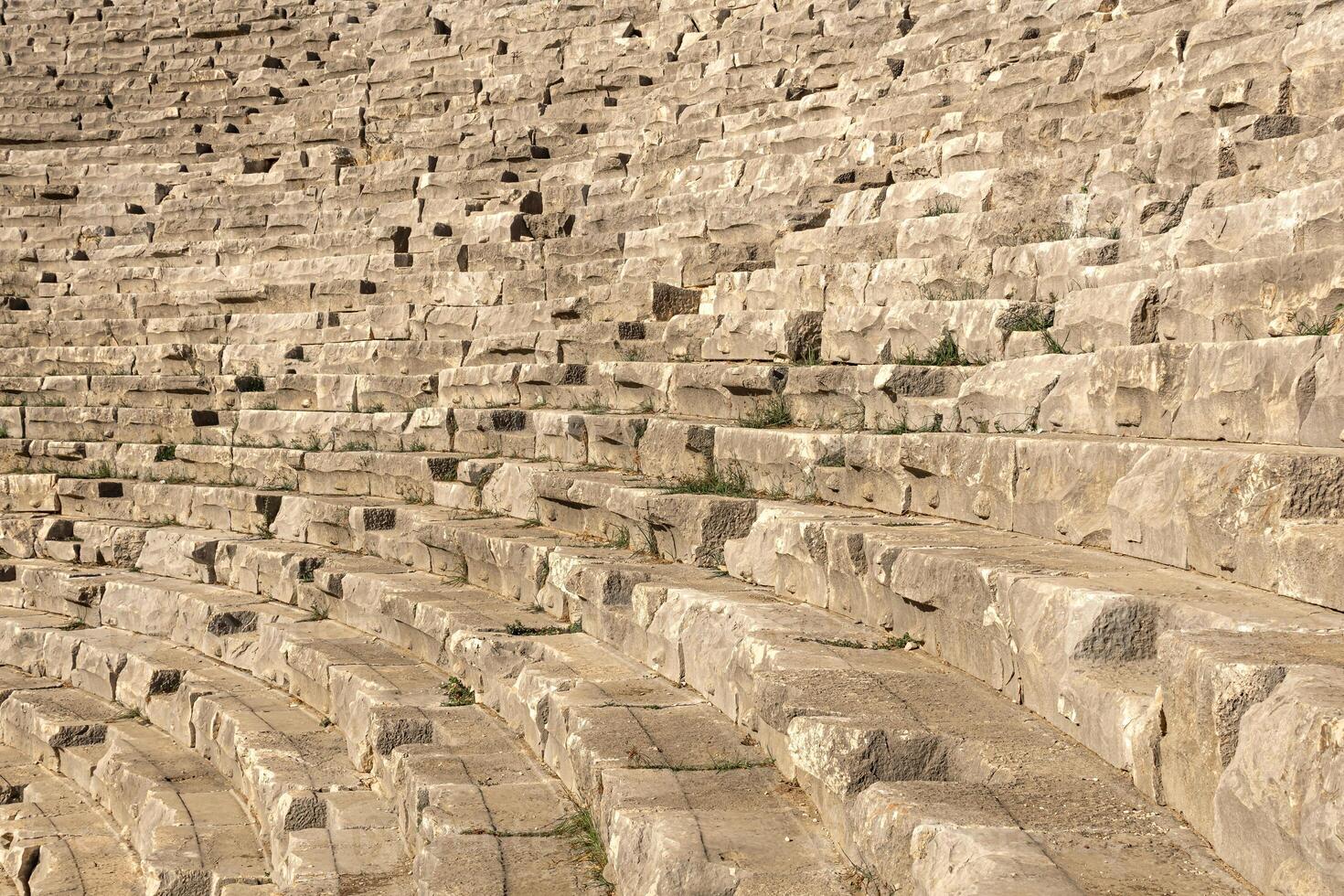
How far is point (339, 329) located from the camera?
505 inches

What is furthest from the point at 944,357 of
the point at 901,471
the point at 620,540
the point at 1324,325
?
the point at 1324,325

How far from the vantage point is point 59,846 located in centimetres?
714

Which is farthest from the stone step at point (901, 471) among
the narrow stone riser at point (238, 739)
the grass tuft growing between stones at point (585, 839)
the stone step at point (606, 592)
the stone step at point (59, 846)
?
the stone step at point (59, 846)

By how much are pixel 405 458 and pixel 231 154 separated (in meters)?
9.61

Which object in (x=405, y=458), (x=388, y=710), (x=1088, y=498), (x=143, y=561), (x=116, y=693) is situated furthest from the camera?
(x=143, y=561)

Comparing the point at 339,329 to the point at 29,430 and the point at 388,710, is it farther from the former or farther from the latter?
the point at 388,710

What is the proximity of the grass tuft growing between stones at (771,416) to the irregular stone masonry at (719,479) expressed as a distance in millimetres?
35

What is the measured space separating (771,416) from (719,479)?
0.53 metres

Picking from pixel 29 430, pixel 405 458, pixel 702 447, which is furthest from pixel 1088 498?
pixel 29 430

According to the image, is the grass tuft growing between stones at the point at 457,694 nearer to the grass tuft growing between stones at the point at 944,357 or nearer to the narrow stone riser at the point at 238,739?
the narrow stone riser at the point at 238,739

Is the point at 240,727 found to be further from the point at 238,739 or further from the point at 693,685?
the point at 693,685

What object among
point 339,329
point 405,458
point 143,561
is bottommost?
point 143,561

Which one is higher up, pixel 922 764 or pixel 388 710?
pixel 922 764

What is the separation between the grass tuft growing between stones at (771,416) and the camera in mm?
7590
